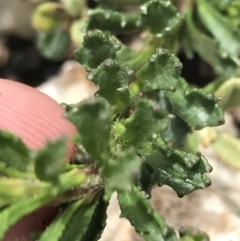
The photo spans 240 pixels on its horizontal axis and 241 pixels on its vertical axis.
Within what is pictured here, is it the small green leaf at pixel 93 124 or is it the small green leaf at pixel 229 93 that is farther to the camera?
the small green leaf at pixel 229 93

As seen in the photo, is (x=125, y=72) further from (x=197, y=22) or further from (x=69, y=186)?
(x=197, y=22)

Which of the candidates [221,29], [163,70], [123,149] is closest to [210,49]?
[221,29]

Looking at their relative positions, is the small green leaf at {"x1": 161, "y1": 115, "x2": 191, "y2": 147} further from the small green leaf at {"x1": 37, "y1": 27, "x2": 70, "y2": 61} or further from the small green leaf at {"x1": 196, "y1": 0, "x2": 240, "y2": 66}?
the small green leaf at {"x1": 37, "y1": 27, "x2": 70, "y2": 61}

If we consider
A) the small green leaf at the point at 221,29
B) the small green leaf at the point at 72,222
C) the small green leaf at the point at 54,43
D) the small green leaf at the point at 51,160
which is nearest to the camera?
the small green leaf at the point at 51,160

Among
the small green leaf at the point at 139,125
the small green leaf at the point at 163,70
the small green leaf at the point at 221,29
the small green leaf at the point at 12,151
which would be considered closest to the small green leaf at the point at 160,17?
the small green leaf at the point at 221,29

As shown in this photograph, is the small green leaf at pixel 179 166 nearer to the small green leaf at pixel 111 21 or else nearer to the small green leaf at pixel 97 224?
the small green leaf at pixel 97 224

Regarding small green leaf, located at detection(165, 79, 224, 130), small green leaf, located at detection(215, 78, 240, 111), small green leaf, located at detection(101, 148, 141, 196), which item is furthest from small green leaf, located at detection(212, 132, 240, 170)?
small green leaf, located at detection(101, 148, 141, 196)
